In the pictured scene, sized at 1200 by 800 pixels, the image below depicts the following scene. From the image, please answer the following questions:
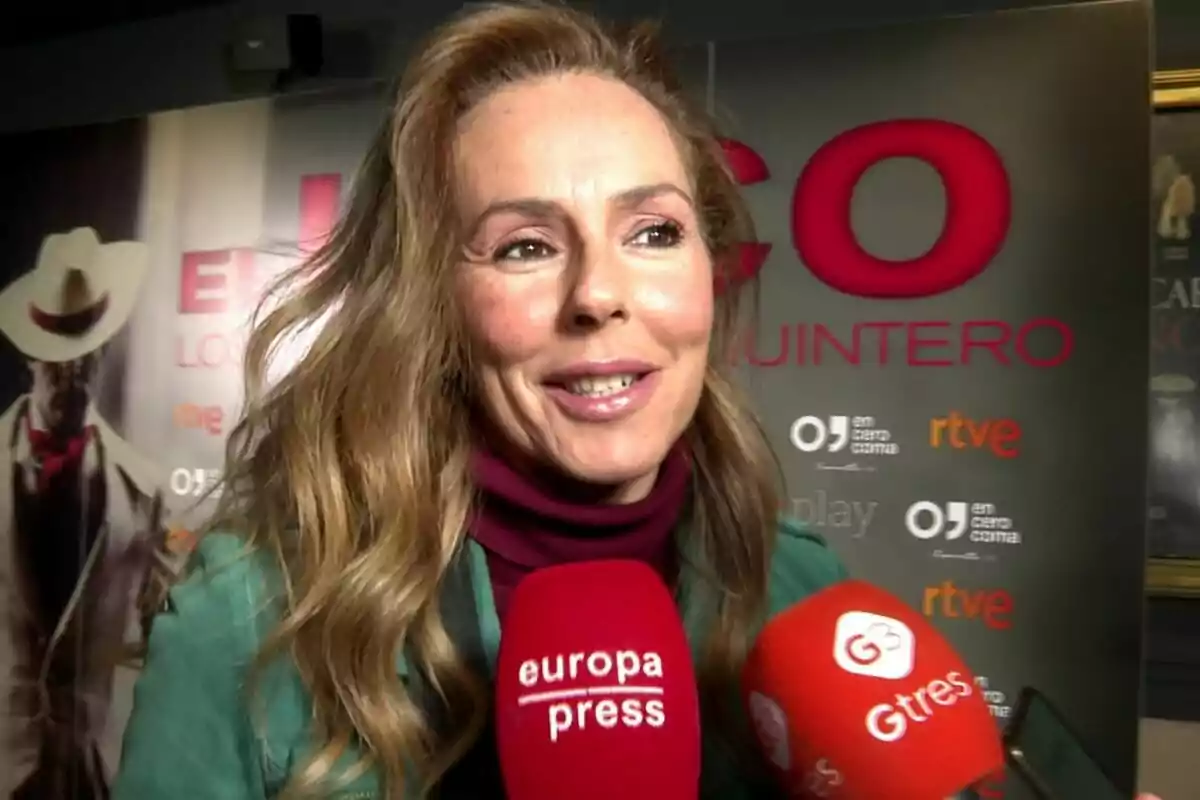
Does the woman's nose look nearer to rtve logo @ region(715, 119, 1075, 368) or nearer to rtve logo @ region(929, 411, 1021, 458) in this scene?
rtve logo @ region(715, 119, 1075, 368)

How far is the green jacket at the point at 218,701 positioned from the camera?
32.6 inches

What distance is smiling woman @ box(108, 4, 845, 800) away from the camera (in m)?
0.84

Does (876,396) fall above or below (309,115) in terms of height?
below

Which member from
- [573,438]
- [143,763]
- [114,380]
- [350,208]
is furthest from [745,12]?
[143,763]

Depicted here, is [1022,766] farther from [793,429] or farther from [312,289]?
[793,429]

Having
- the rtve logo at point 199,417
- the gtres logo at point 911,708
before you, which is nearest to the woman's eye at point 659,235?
the gtres logo at point 911,708

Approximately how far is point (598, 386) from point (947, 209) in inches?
31.0

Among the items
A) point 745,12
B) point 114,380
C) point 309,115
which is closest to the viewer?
point 745,12

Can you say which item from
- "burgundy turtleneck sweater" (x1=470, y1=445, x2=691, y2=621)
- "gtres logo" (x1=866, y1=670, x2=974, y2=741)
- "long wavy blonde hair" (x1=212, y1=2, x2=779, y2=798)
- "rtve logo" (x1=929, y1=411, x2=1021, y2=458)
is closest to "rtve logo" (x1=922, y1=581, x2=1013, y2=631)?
"rtve logo" (x1=929, y1=411, x2=1021, y2=458)

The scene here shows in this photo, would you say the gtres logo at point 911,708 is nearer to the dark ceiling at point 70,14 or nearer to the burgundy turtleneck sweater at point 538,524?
the burgundy turtleneck sweater at point 538,524

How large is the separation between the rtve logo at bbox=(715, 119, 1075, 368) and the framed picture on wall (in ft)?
0.88

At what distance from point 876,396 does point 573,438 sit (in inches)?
29.3

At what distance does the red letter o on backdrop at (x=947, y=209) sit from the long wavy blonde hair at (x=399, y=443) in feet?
1.69

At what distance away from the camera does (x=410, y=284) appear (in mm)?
895
